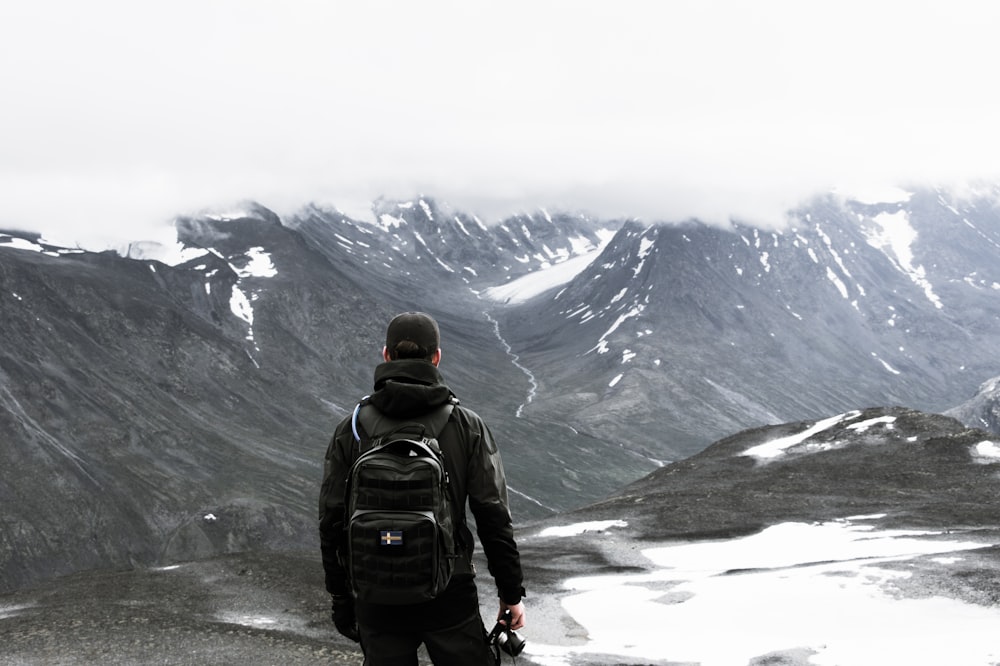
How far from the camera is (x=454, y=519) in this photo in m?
8.12

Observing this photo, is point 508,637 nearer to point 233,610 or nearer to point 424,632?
point 424,632

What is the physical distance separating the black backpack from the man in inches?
11.1

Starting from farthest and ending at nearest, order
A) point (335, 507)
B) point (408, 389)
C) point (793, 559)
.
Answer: point (793, 559), point (335, 507), point (408, 389)

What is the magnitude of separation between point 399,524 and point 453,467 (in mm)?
714

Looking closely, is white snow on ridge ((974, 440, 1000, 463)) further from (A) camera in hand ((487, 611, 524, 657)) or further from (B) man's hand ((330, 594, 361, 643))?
(B) man's hand ((330, 594, 361, 643))

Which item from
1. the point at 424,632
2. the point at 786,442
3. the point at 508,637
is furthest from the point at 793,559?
the point at 786,442

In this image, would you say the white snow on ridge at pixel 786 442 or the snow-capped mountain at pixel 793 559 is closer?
the snow-capped mountain at pixel 793 559

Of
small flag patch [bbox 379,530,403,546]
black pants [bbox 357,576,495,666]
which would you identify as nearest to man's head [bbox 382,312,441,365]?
small flag patch [bbox 379,530,403,546]

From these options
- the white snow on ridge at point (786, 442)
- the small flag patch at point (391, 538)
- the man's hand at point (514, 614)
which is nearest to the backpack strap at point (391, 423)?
the small flag patch at point (391, 538)

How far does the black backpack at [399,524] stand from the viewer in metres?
7.72

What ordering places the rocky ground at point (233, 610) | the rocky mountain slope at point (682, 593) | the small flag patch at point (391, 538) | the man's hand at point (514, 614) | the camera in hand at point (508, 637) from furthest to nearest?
the rocky ground at point (233, 610), the rocky mountain slope at point (682, 593), the camera in hand at point (508, 637), the man's hand at point (514, 614), the small flag patch at point (391, 538)

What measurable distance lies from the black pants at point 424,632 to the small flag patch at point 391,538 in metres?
0.66

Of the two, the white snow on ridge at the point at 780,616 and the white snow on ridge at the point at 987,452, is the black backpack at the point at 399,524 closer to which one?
the white snow on ridge at the point at 780,616

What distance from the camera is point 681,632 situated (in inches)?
848
